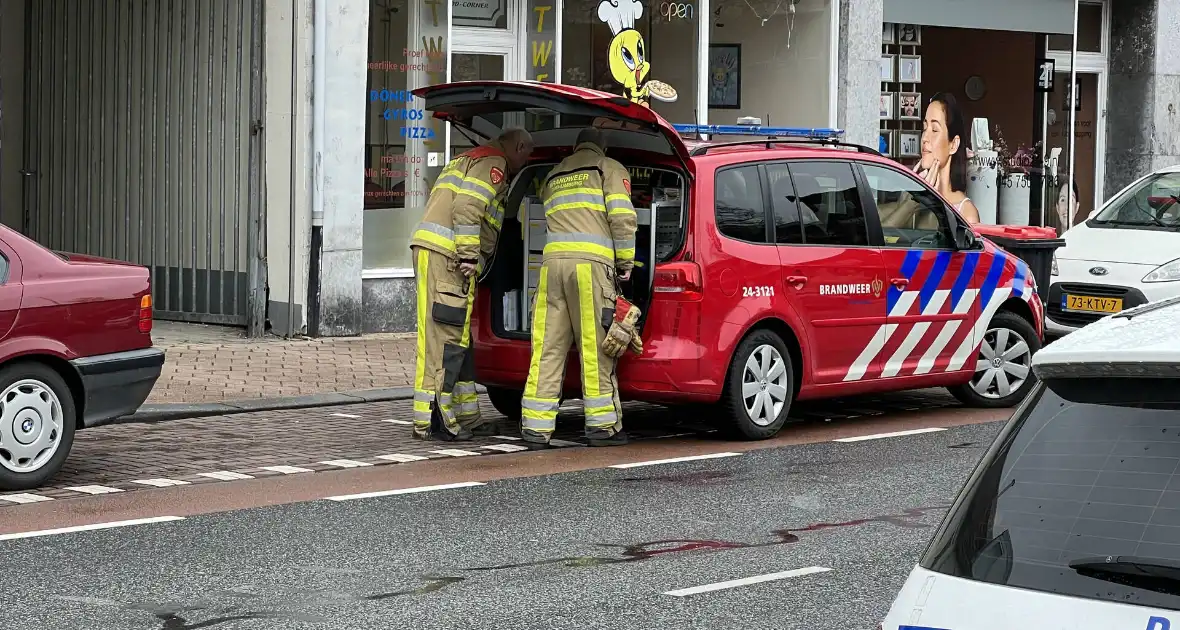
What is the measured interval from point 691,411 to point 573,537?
418cm

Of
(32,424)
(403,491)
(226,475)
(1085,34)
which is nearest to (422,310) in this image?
(226,475)

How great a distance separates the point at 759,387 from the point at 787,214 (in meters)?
1.08

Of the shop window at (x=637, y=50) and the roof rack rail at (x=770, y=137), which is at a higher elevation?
the shop window at (x=637, y=50)

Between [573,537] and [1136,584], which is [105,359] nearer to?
[573,537]

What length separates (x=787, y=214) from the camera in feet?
32.6

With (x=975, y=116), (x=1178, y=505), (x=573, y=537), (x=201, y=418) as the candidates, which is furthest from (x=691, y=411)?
(x=975, y=116)

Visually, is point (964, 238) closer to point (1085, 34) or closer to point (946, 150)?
point (946, 150)

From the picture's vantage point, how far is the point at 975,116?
1995cm

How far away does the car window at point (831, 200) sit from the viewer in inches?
398

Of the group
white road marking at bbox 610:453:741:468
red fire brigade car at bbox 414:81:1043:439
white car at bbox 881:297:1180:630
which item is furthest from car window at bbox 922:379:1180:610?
red fire brigade car at bbox 414:81:1043:439

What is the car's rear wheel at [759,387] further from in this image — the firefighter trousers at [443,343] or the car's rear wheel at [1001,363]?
the car's rear wheel at [1001,363]

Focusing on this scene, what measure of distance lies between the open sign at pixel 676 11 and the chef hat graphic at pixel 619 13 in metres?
0.37

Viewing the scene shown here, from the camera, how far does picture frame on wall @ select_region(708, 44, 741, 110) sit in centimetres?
1795

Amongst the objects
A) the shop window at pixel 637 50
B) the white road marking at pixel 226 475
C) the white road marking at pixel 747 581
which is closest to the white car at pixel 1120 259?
the shop window at pixel 637 50
